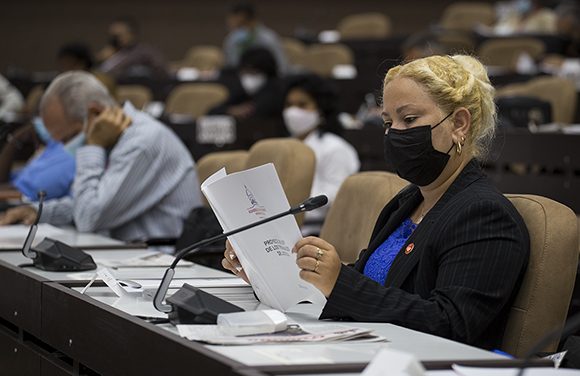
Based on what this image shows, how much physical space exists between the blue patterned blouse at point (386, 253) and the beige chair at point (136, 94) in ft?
21.7

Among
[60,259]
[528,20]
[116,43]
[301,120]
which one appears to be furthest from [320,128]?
[116,43]

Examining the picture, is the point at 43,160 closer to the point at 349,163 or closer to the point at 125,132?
the point at 125,132

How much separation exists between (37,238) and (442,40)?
814 cm

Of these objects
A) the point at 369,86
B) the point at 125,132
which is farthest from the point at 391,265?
the point at 369,86

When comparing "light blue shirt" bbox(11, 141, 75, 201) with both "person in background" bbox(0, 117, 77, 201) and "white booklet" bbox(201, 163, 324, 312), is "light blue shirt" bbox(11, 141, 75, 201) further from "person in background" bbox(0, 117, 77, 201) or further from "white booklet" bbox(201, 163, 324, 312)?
"white booklet" bbox(201, 163, 324, 312)

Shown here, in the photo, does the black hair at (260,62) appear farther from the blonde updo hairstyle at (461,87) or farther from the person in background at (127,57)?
the blonde updo hairstyle at (461,87)

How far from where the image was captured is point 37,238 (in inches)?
156

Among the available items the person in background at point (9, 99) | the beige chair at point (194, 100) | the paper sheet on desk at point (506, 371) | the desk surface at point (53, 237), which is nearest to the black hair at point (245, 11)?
the beige chair at point (194, 100)

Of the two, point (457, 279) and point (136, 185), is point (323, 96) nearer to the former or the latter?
point (136, 185)

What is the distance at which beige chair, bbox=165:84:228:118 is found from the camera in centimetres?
987

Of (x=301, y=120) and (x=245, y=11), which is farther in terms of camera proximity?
(x=245, y=11)

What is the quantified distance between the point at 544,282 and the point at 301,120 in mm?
4109

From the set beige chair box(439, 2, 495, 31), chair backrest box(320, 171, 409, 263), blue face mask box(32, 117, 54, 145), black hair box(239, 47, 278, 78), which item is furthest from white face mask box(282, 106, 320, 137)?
beige chair box(439, 2, 495, 31)

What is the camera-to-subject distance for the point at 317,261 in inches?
94.2
